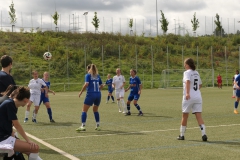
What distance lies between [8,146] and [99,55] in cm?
5195

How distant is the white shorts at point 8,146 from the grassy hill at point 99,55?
4016 centimetres

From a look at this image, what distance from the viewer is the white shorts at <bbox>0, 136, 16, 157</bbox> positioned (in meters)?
5.93

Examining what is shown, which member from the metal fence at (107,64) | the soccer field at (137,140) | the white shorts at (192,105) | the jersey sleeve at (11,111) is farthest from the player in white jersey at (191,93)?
the metal fence at (107,64)

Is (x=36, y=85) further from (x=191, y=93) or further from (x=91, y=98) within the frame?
(x=191, y=93)

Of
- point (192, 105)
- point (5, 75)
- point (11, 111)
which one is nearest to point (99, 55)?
point (192, 105)

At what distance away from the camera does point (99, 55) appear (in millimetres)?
57719

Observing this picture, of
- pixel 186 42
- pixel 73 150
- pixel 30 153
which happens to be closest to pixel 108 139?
pixel 73 150

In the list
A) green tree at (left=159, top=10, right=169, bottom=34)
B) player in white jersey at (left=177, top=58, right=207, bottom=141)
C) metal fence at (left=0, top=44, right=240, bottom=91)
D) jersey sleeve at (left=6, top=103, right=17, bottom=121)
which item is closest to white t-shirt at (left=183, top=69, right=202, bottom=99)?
player in white jersey at (left=177, top=58, right=207, bottom=141)

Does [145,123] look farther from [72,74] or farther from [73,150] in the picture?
[72,74]

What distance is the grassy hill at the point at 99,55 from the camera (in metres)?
49.6

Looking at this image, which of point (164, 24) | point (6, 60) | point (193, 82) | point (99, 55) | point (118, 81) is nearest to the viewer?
point (6, 60)

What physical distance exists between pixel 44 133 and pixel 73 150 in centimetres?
311

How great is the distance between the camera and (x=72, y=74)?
50.3 metres

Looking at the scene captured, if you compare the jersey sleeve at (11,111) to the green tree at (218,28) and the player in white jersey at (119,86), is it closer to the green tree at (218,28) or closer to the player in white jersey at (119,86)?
the player in white jersey at (119,86)
